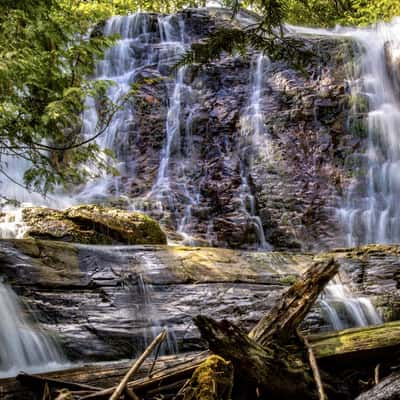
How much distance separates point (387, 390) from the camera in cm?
321

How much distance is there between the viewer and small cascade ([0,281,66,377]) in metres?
4.36

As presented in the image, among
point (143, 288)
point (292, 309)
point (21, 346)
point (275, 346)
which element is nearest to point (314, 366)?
point (275, 346)

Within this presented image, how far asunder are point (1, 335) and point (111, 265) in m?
1.95

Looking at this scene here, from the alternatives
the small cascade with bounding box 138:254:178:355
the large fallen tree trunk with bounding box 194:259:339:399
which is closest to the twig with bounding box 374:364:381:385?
the large fallen tree trunk with bounding box 194:259:339:399

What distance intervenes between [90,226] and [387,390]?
602cm

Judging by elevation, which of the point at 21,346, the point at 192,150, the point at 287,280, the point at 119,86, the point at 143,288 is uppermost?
the point at 119,86

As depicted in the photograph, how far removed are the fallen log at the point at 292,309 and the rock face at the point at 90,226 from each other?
193 inches

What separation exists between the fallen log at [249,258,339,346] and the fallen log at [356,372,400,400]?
69 cm

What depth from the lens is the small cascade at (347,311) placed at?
596 centimetres

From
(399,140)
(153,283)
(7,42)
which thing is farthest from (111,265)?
(399,140)

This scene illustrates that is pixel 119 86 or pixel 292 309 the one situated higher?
pixel 119 86

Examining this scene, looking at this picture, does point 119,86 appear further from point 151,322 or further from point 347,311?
point 347,311

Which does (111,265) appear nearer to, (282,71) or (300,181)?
(300,181)

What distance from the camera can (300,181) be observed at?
12.7m
